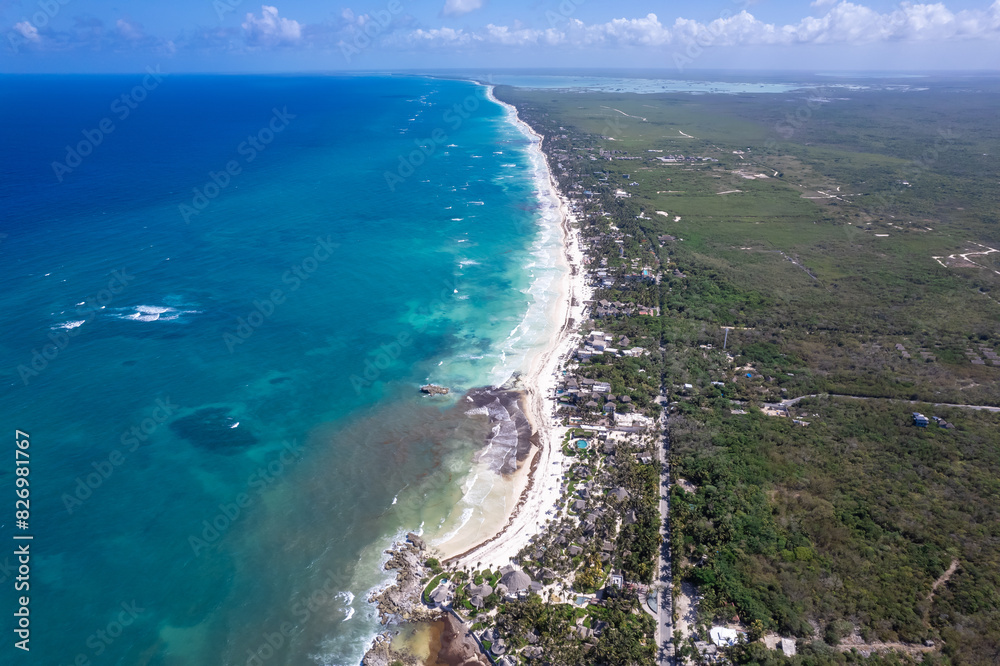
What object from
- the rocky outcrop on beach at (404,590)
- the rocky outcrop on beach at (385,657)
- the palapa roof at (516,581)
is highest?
the palapa roof at (516,581)

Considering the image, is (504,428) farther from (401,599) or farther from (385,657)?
(385,657)

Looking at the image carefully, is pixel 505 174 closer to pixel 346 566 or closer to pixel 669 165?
pixel 669 165

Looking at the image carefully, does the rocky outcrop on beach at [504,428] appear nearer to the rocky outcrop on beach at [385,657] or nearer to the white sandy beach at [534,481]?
the white sandy beach at [534,481]

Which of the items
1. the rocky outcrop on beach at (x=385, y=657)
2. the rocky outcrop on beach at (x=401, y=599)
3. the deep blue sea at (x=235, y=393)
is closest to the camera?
the rocky outcrop on beach at (x=385, y=657)

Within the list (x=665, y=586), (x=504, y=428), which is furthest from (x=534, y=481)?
(x=665, y=586)

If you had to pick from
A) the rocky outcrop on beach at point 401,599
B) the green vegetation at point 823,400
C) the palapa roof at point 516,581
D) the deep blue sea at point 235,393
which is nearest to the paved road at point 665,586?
the green vegetation at point 823,400

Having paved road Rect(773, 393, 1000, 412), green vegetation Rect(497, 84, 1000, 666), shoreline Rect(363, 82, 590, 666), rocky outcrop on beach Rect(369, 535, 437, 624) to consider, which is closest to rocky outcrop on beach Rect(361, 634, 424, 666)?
shoreline Rect(363, 82, 590, 666)

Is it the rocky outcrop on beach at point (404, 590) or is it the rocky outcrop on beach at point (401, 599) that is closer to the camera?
the rocky outcrop on beach at point (401, 599)
